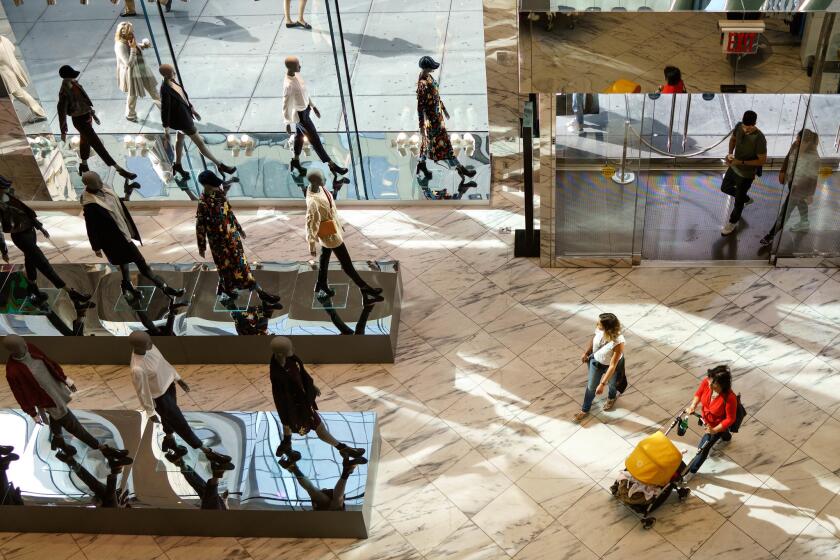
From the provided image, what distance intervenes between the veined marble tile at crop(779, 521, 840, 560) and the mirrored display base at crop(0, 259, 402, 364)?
4.27 m

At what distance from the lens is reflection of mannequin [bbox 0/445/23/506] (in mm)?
8644

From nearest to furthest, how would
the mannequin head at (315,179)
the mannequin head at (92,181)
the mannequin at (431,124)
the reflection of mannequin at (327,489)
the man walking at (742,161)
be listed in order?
the reflection of mannequin at (327,489)
the mannequin head at (315,179)
the mannequin head at (92,181)
the man walking at (742,161)
the mannequin at (431,124)

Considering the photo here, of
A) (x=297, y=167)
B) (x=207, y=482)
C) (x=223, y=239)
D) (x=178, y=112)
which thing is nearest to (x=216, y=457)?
(x=207, y=482)

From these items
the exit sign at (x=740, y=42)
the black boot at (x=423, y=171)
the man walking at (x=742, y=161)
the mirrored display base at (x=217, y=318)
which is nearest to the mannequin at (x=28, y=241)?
the mirrored display base at (x=217, y=318)

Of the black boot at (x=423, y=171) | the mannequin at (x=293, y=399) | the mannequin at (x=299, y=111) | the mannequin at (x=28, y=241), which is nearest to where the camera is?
the mannequin at (x=293, y=399)

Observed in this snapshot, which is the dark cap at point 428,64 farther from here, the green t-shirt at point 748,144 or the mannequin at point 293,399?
the mannequin at point 293,399

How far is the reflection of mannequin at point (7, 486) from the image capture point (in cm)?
864

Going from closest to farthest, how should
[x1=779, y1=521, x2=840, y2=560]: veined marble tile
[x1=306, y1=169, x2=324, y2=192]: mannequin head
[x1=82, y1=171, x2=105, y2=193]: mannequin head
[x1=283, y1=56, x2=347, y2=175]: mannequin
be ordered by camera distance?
[x1=779, y1=521, x2=840, y2=560]: veined marble tile < [x1=306, y1=169, x2=324, y2=192]: mannequin head < [x1=82, y1=171, x2=105, y2=193]: mannequin head < [x1=283, y1=56, x2=347, y2=175]: mannequin

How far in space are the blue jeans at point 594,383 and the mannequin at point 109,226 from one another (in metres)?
4.75

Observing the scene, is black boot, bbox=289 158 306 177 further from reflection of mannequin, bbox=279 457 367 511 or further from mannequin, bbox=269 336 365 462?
reflection of mannequin, bbox=279 457 367 511

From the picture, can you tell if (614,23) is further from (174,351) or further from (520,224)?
(174,351)

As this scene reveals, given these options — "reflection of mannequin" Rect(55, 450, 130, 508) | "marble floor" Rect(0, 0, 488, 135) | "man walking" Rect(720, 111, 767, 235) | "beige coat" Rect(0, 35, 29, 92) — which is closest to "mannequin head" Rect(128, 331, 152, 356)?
"reflection of mannequin" Rect(55, 450, 130, 508)

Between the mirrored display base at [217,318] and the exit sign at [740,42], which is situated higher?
the exit sign at [740,42]

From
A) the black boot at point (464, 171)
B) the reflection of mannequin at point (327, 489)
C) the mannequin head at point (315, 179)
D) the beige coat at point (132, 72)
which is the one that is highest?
the beige coat at point (132, 72)
